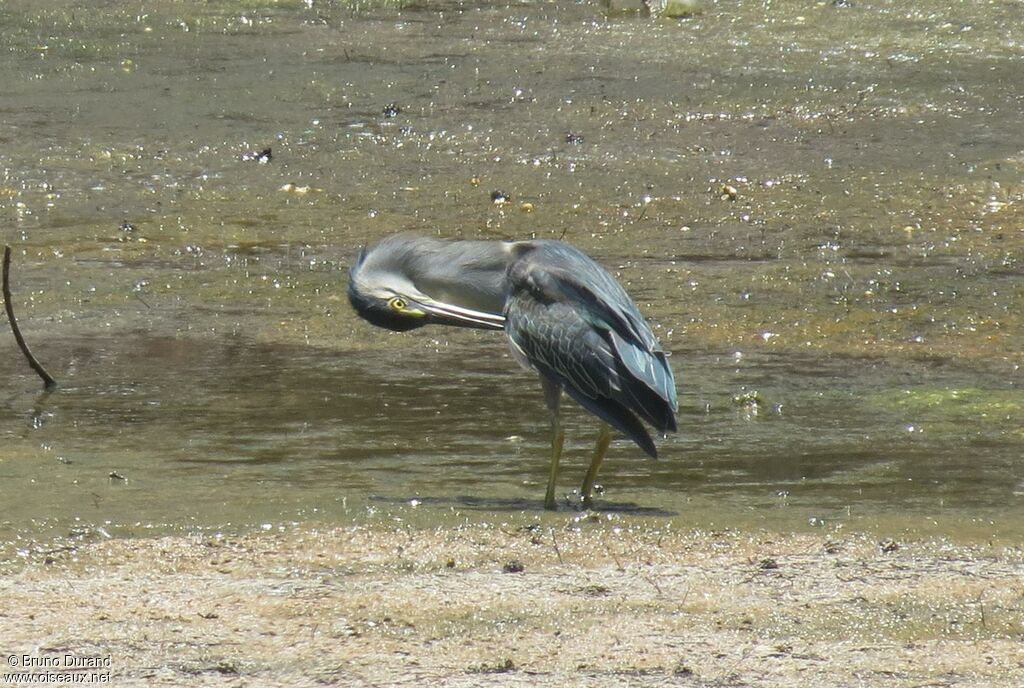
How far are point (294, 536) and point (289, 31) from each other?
9.90 m

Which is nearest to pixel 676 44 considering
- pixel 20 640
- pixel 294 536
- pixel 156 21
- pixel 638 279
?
pixel 156 21

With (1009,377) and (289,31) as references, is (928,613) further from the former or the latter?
(289,31)

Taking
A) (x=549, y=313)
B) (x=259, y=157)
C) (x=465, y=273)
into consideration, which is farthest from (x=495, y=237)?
(x=549, y=313)

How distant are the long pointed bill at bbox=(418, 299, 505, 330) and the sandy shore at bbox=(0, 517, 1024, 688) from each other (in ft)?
3.03

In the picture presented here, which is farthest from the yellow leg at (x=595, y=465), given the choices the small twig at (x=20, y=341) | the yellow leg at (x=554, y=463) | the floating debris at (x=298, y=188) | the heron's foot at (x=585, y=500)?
the floating debris at (x=298, y=188)

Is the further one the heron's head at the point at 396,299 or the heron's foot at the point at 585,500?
the heron's head at the point at 396,299

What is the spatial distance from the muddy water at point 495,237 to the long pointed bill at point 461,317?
532 mm

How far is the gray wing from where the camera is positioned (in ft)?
19.2

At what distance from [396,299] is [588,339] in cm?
78

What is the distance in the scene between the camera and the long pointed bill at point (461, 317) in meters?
6.38

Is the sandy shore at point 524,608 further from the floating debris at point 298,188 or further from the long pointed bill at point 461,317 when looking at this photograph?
the floating debris at point 298,188

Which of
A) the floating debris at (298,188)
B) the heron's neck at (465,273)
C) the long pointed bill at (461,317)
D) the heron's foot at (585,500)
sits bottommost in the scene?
the floating debris at (298,188)

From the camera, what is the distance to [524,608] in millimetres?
4902

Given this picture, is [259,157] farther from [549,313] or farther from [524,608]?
[524,608]
